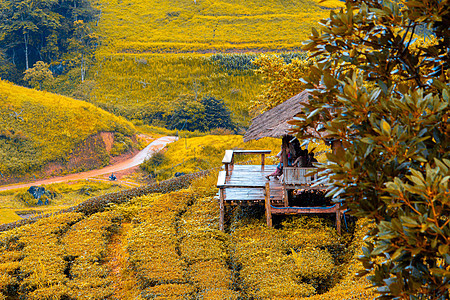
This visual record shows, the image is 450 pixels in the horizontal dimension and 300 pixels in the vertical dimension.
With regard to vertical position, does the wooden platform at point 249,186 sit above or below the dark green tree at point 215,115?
above

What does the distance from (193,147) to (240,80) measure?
78.4 ft

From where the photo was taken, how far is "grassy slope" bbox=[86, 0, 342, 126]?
50.5m

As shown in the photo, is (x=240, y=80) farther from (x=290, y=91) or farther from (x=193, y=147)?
(x=290, y=91)

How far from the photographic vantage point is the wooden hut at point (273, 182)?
27.2 feet

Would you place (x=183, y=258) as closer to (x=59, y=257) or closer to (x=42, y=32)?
(x=59, y=257)

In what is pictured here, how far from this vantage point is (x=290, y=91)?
1549cm

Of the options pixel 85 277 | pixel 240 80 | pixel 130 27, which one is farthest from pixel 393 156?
pixel 130 27

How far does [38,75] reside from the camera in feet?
161

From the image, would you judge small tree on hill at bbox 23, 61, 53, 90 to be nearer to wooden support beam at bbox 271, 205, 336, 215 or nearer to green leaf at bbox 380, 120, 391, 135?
wooden support beam at bbox 271, 205, 336, 215

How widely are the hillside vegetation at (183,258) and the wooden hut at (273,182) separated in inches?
15.7

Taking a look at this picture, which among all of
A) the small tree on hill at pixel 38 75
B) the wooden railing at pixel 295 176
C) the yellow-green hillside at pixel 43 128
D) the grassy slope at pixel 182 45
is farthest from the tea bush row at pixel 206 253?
the small tree on hill at pixel 38 75

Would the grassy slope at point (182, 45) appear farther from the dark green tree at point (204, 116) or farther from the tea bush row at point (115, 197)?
the tea bush row at point (115, 197)

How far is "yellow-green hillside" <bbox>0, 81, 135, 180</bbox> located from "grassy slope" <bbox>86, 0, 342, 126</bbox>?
10675 mm

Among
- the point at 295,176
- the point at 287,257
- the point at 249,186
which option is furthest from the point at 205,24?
the point at 287,257
